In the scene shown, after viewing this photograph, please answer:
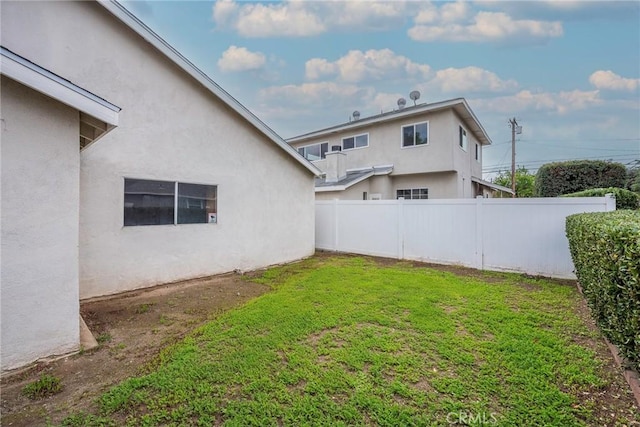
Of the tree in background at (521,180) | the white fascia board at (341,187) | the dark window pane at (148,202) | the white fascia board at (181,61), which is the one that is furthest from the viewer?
the tree in background at (521,180)

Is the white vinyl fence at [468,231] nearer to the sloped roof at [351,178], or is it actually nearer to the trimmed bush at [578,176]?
the sloped roof at [351,178]

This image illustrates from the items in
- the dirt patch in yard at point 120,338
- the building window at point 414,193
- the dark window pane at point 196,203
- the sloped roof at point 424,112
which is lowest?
the dirt patch in yard at point 120,338

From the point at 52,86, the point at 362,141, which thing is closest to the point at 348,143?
the point at 362,141

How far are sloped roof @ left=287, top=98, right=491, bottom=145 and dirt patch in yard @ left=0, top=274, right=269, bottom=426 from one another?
40.0 ft

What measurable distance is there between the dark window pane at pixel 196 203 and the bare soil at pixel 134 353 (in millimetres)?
1710

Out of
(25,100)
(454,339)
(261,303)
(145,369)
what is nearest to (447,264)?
(454,339)

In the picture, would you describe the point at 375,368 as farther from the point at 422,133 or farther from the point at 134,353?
the point at 422,133

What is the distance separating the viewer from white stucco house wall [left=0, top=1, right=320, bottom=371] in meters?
3.42

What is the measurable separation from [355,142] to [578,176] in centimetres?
1135

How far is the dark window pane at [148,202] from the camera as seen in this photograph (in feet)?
21.1

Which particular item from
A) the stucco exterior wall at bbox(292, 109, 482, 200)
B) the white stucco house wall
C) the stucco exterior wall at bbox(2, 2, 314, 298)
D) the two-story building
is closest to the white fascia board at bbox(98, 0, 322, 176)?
the white stucco house wall

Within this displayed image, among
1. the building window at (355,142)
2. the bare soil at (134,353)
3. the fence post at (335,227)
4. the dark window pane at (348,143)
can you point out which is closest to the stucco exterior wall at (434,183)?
the building window at (355,142)

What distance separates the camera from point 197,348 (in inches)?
154

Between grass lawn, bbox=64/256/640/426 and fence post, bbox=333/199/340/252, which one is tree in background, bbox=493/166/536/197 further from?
grass lawn, bbox=64/256/640/426
